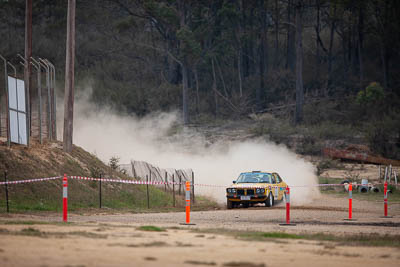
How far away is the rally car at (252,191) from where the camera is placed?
2783 centimetres

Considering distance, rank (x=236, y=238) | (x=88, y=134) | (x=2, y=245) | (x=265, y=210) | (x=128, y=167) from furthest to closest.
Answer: (x=88, y=134), (x=128, y=167), (x=265, y=210), (x=236, y=238), (x=2, y=245)

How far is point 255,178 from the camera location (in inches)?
1144

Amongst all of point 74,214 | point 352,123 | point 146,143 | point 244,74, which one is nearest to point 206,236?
point 74,214

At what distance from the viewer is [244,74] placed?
7431 centimetres

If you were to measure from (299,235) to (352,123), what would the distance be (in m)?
46.0

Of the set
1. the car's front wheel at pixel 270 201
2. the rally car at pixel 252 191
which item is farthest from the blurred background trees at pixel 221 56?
the car's front wheel at pixel 270 201

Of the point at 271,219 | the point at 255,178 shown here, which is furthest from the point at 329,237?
the point at 255,178

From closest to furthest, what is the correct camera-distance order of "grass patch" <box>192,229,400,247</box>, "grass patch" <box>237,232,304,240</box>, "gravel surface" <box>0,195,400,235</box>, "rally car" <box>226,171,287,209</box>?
1. "grass patch" <box>192,229,400,247</box>
2. "grass patch" <box>237,232,304,240</box>
3. "gravel surface" <box>0,195,400,235</box>
4. "rally car" <box>226,171,287,209</box>

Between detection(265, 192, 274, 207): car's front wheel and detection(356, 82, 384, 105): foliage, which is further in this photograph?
detection(356, 82, 384, 105): foliage

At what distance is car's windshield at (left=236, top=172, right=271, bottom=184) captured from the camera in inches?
1138

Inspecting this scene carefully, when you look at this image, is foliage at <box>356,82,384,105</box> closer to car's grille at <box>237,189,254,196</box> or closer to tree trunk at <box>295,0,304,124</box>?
tree trunk at <box>295,0,304,124</box>

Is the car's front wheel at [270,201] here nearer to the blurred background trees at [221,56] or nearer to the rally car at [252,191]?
the rally car at [252,191]

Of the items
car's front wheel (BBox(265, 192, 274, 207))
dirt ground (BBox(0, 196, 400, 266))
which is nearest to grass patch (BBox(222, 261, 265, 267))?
dirt ground (BBox(0, 196, 400, 266))

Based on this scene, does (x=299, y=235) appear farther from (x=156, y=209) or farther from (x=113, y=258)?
(x=156, y=209)
